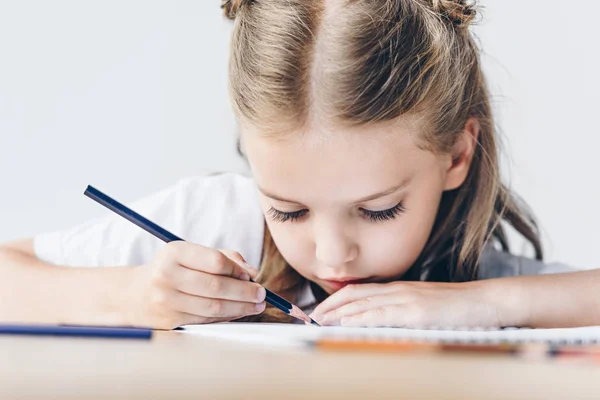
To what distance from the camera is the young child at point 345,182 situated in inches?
33.4

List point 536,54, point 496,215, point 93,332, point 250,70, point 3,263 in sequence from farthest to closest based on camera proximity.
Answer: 1. point 536,54
2. point 496,215
3. point 3,263
4. point 250,70
5. point 93,332

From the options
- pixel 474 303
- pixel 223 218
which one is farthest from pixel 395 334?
pixel 223 218

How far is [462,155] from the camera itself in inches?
40.9

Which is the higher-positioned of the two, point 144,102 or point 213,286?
point 144,102

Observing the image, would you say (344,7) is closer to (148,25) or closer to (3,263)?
(3,263)

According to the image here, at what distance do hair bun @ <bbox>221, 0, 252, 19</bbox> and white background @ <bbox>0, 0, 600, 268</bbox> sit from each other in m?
0.59

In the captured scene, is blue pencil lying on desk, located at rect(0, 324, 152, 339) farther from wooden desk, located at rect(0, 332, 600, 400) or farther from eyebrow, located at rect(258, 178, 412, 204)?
eyebrow, located at rect(258, 178, 412, 204)

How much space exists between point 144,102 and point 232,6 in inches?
26.4

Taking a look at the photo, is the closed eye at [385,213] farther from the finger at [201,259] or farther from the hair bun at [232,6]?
the hair bun at [232,6]

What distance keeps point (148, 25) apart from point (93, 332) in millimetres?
1267

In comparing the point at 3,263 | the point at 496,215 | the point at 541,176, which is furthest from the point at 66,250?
the point at 541,176

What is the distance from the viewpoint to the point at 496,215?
121 cm

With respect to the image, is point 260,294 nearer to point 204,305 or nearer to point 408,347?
point 204,305

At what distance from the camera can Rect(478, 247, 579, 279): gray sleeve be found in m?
A: 1.26
